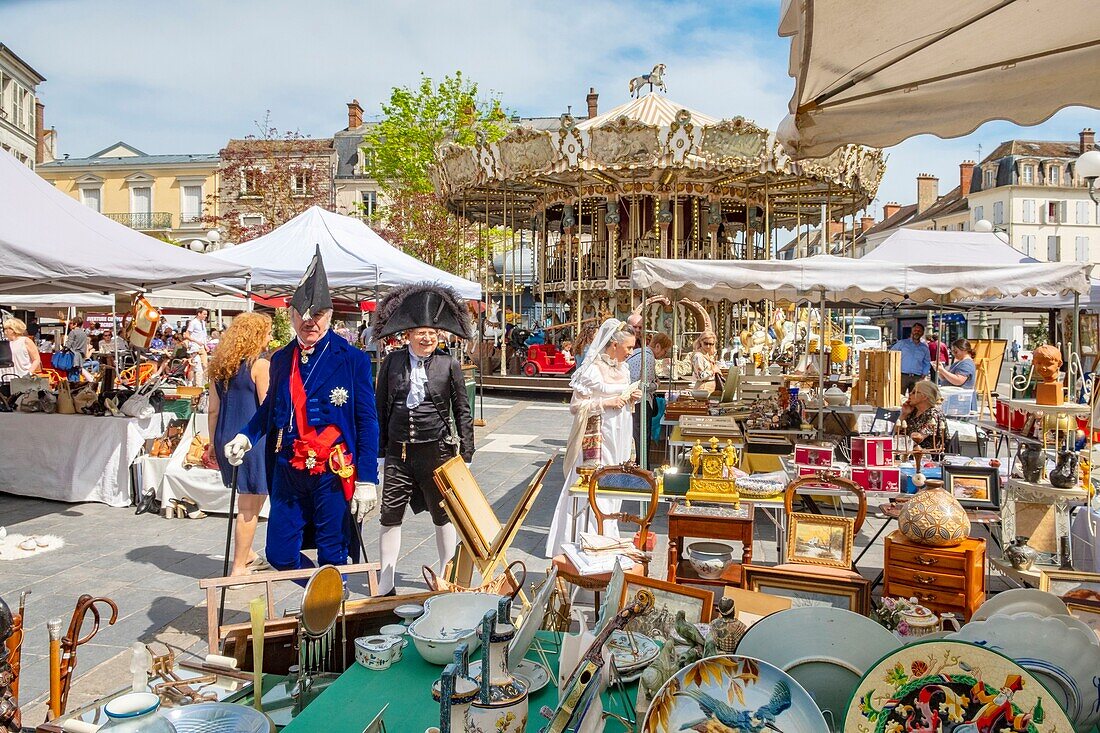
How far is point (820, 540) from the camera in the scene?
13.9 ft

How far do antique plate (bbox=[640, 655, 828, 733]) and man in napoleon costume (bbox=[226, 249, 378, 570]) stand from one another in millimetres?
2817

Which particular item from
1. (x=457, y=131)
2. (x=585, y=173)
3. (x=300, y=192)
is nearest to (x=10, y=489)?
(x=585, y=173)

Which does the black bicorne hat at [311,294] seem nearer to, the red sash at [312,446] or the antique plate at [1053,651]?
the red sash at [312,446]

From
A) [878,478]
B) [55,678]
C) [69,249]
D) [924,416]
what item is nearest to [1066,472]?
[878,478]

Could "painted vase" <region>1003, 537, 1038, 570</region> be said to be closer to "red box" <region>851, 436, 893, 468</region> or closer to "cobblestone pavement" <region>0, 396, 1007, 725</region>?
"red box" <region>851, 436, 893, 468</region>

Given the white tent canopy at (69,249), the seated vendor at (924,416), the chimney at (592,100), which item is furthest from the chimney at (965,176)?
the white tent canopy at (69,249)

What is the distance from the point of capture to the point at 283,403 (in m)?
4.17

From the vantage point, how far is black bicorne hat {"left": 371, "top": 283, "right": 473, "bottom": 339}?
4.81m

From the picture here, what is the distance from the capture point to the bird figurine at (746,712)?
159 centimetres

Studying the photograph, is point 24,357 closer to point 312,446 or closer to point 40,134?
point 312,446

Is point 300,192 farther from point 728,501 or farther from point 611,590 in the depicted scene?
point 611,590

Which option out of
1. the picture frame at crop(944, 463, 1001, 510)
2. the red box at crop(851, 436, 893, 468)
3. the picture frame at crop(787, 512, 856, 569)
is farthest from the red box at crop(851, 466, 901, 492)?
the picture frame at crop(787, 512, 856, 569)

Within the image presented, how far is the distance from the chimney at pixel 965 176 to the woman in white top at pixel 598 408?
63304mm

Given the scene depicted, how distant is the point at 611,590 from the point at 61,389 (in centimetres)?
814
